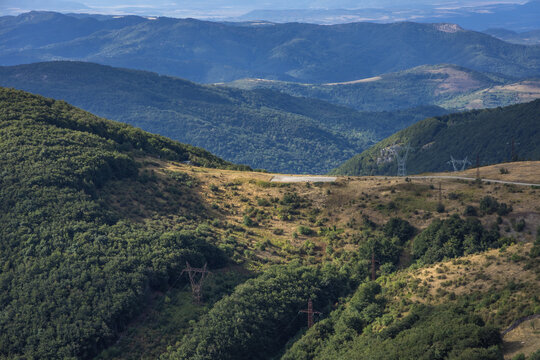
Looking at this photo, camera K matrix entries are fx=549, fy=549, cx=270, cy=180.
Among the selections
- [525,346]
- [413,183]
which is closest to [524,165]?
[413,183]

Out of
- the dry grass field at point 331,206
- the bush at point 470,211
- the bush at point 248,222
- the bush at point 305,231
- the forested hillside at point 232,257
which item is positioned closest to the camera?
the forested hillside at point 232,257

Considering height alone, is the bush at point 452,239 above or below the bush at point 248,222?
above

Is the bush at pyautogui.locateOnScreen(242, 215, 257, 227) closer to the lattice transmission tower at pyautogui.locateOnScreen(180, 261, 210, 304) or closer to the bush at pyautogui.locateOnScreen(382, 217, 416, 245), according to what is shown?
the lattice transmission tower at pyautogui.locateOnScreen(180, 261, 210, 304)

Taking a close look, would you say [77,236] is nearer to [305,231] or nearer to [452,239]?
[305,231]

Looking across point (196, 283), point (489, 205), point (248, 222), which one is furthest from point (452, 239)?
point (196, 283)

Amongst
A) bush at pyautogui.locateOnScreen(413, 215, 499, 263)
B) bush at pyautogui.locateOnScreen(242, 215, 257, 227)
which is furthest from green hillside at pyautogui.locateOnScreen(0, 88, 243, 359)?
Answer: bush at pyautogui.locateOnScreen(413, 215, 499, 263)

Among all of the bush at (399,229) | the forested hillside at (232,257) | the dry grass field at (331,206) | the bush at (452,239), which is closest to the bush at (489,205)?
the forested hillside at (232,257)

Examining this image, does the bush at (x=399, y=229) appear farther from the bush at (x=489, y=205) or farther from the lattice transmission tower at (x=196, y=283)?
the lattice transmission tower at (x=196, y=283)

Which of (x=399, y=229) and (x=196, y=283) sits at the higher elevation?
(x=399, y=229)

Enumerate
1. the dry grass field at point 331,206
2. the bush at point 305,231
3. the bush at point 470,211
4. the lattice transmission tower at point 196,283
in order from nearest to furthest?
the lattice transmission tower at point 196,283, the bush at point 470,211, the dry grass field at point 331,206, the bush at point 305,231

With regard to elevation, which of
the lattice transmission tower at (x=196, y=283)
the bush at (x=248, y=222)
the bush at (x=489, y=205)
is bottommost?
the lattice transmission tower at (x=196, y=283)
